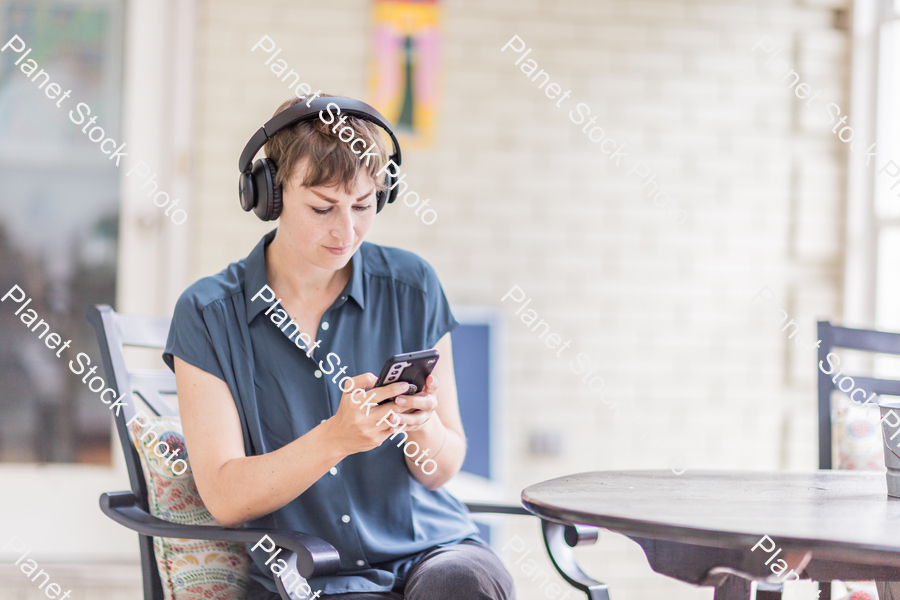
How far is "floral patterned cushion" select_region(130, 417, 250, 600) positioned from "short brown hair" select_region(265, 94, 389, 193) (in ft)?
1.90

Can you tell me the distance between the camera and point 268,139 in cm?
142

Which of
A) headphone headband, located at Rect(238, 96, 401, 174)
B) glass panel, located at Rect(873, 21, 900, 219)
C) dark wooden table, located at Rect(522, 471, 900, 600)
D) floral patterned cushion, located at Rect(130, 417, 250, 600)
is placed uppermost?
glass panel, located at Rect(873, 21, 900, 219)

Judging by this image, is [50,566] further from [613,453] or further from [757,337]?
[757,337]

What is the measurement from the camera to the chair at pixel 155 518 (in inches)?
47.1

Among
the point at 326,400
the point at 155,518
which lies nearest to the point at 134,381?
the point at 155,518

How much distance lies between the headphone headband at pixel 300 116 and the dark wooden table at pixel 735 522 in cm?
73

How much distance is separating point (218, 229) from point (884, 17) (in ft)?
9.55

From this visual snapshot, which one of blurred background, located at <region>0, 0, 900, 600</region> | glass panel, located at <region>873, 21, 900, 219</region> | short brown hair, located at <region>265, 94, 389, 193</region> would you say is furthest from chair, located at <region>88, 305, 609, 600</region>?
glass panel, located at <region>873, 21, 900, 219</region>

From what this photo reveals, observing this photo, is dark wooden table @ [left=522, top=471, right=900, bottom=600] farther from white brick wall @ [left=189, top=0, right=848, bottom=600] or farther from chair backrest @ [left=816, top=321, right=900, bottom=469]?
white brick wall @ [left=189, top=0, right=848, bottom=600]

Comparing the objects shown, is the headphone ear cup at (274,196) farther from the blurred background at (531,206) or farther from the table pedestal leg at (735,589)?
the blurred background at (531,206)

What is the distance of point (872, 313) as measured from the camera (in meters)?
3.18

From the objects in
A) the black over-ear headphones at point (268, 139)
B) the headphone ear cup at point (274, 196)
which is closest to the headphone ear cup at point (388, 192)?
the black over-ear headphones at point (268, 139)

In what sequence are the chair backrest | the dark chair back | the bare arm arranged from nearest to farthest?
the bare arm, the dark chair back, the chair backrest

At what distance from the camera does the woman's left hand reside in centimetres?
124
